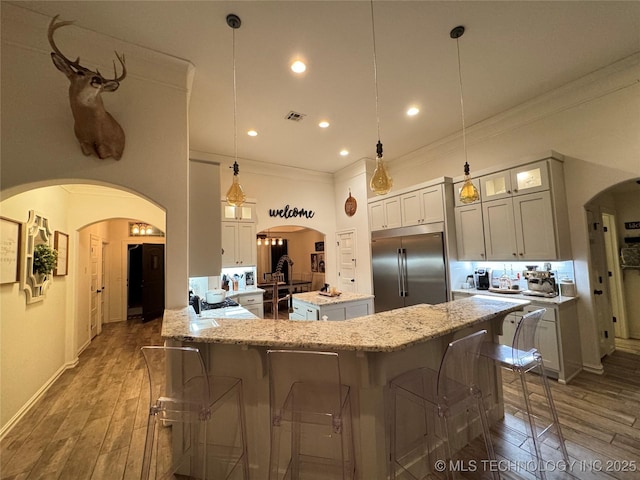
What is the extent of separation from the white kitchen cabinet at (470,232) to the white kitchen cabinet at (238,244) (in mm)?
3727

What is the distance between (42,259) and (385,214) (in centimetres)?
501

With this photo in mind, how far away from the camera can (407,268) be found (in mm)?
4574

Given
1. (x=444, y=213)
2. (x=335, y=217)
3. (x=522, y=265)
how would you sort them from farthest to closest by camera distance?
(x=335, y=217), (x=444, y=213), (x=522, y=265)

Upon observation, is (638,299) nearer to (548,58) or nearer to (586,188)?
(586,188)

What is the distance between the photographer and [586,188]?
325 cm

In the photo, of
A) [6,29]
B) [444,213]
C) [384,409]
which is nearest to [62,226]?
[6,29]

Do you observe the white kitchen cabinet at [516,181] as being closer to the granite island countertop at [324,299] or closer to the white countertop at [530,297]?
the white countertop at [530,297]

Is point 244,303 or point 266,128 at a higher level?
point 266,128

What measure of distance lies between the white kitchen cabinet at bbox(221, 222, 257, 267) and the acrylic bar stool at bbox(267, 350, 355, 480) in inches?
143

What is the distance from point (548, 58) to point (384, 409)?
3816mm

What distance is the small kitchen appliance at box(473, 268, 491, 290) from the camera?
12.9ft

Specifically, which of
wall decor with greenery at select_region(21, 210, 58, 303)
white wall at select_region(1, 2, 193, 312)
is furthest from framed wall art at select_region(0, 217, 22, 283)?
white wall at select_region(1, 2, 193, 312)

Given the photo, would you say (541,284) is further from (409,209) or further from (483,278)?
(409,209)

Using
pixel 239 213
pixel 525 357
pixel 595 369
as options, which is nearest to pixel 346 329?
pixel 525 357
